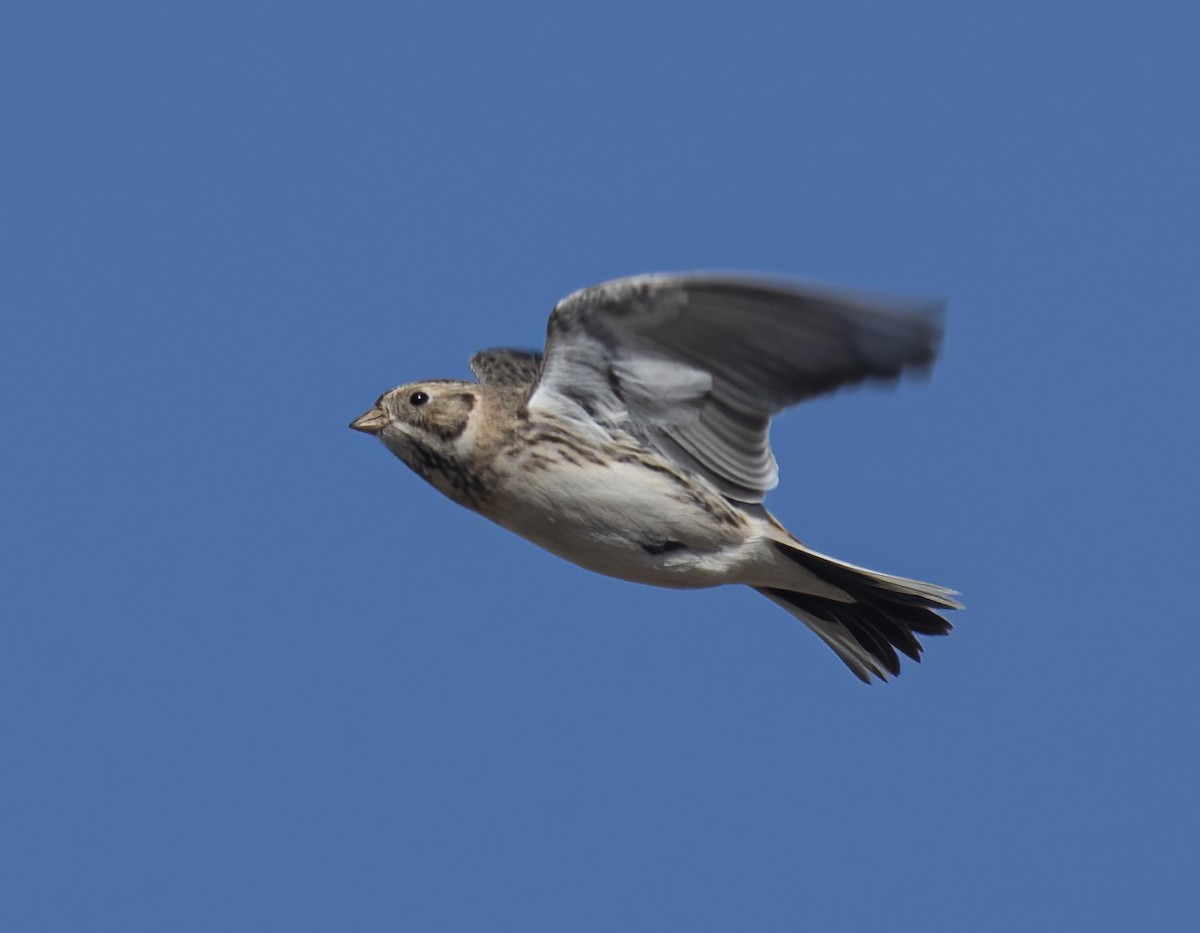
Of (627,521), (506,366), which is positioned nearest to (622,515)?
(627,521)

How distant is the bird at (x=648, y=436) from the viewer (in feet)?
28.1

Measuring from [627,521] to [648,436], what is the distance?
0.42 metres

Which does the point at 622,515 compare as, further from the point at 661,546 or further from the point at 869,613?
the point at 869,613

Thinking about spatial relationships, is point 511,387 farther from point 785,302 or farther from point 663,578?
point 785,302

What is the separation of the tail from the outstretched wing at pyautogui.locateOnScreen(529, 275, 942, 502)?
2.49ft

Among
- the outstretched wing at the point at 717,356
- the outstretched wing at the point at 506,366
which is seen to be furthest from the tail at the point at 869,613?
the outstretched wing at the point at 506,366

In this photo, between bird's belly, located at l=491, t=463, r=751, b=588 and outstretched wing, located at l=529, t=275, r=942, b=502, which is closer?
outstretched wing, located at l=529, t=275, r=942, b=502

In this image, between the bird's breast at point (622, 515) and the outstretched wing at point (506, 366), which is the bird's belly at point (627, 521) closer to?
the bird's breast at point (622, 515)

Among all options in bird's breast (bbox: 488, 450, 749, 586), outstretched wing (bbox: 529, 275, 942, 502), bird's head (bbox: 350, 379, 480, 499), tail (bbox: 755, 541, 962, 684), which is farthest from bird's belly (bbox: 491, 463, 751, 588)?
tail (bbox: 755, 541, 962, 684)

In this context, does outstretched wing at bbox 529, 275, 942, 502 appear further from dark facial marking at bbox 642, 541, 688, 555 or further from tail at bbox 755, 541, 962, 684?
tail at bbox 755, 541, 962, 684

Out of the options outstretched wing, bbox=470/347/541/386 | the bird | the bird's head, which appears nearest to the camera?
the bird

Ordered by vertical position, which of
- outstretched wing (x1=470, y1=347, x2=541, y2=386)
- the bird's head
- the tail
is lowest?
the tail

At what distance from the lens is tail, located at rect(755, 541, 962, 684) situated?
969cm

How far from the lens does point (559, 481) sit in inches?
356
